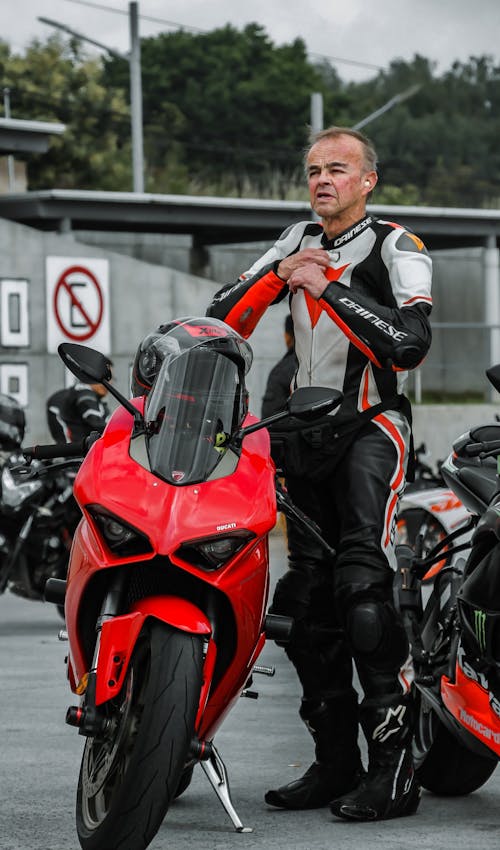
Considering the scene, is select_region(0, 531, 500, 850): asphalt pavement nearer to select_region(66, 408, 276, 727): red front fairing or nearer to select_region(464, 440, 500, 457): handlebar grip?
select_region(66, 408, 276, 727): red front fairing

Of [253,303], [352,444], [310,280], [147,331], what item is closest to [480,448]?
[352,444]

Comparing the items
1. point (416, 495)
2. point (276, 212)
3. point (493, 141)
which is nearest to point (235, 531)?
point (416, 495)

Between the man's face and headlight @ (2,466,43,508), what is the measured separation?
6012 mm

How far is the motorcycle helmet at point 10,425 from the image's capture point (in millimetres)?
11500

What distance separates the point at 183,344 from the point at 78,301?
18.7 metres

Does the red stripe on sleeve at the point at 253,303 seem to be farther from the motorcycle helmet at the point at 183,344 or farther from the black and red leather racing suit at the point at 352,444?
the motorcycle helmet at the point at 183,344

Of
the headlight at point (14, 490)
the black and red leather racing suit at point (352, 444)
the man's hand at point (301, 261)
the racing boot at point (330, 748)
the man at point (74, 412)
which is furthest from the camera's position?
the man at point (74, 412)

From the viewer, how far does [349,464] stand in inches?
205

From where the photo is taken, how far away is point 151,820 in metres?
4.06

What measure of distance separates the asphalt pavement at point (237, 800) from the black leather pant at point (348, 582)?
418 millimetres

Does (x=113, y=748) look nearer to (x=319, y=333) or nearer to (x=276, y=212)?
(x=319, y=333)

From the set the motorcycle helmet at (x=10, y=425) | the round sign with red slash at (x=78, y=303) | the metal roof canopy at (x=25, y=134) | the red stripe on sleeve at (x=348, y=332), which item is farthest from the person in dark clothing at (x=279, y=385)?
the metal roof canopy at (x=25, y=134)

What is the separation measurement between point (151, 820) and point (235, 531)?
0.73 meters

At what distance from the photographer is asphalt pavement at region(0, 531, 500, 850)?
186 inches
